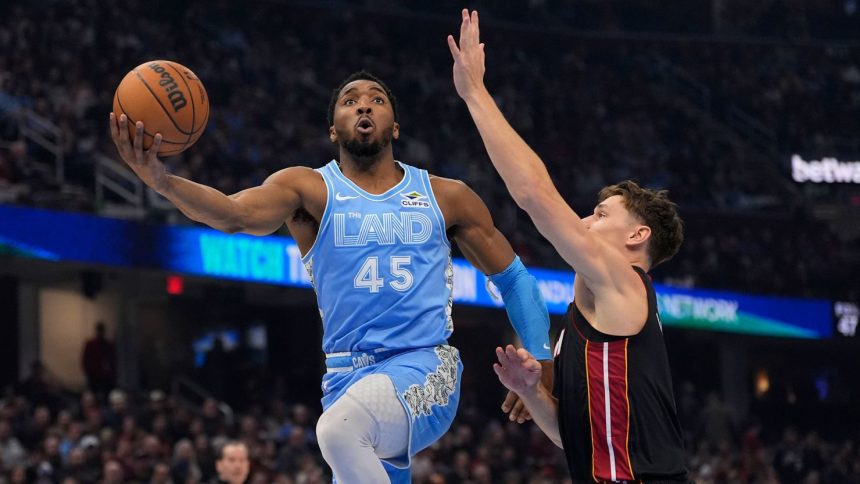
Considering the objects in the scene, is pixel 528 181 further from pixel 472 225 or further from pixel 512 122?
pixel 512 122

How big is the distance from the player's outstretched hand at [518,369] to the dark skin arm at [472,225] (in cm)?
121

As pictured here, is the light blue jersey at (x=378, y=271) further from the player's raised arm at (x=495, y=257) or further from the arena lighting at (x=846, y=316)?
the arena lighting at (x=846, y=316)

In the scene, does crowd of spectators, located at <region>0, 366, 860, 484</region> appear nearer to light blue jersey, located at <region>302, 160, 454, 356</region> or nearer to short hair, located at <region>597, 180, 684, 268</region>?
light blue jersey, located at <region>302, 160, 454, 356</region>

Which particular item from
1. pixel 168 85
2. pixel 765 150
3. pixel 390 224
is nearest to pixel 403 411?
pixel 390 224

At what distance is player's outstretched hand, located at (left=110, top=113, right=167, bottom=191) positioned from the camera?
5109 millimetres

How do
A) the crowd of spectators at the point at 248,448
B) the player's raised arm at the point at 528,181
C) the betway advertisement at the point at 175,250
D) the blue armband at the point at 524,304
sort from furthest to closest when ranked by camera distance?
the betway advertisement at the point at 175,250 → the crowd of spectators at the point at 248,448 → the blue armband at the point at 524,304 → the player's raised arm at the point at 528,181

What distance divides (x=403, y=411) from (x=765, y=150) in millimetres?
25919

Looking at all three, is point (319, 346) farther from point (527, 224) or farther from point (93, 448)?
point (93, 448)

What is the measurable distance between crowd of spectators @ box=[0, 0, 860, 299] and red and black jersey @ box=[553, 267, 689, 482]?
12.0 meters

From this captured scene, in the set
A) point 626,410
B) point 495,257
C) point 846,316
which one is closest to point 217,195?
point 495,257

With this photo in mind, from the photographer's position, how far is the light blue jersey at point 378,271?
567 cm

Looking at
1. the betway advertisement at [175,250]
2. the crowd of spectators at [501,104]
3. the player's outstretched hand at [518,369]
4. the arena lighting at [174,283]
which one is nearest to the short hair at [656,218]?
the player's outstretched hand at [518,369]

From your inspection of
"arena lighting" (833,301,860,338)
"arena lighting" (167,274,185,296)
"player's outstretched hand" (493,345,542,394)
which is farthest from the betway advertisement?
"player's outstretched hand" (493,345,542,394)

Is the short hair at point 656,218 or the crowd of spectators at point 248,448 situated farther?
the crowd of spectators at point 248,448
